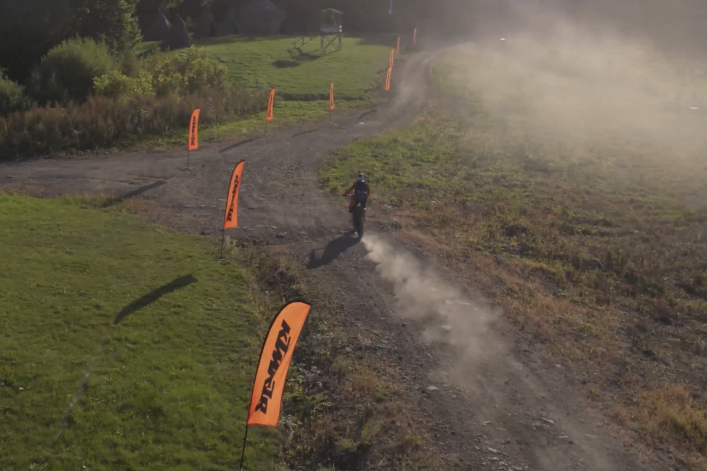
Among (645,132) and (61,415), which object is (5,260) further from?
(645,132)

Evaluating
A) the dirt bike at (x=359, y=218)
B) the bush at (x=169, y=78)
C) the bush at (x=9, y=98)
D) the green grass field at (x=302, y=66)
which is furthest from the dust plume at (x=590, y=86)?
the bush at (x=9, y=98)

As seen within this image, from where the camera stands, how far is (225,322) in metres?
15.2

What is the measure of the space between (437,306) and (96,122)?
21.8 m

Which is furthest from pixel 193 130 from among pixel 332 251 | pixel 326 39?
pixel 326 39

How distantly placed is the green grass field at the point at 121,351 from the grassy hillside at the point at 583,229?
7380 mm

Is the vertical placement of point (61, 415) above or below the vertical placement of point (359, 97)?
below

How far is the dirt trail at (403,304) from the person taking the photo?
11.8 meters

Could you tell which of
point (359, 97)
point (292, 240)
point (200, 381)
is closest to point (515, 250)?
point (292, 240)

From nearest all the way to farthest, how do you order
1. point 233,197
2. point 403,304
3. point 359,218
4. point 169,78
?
point 403,304 → point 233,197 → point 359,218 → point 169,78

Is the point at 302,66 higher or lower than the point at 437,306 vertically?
higher

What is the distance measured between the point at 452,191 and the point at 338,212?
21.1 feet

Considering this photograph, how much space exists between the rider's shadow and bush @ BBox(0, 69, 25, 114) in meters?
21.5

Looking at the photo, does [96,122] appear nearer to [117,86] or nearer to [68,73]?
[117,86]

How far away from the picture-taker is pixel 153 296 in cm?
1602
